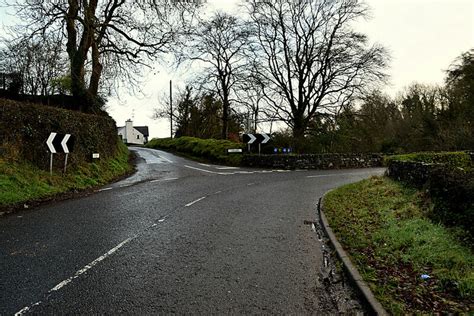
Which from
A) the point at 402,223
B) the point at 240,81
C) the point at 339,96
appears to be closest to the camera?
the point at 402,223

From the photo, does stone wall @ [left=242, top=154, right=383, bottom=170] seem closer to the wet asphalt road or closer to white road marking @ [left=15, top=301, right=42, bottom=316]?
the wet asphalt road

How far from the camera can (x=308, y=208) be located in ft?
31.1

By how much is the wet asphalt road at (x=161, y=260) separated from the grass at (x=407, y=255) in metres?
0.63

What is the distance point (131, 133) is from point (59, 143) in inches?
3410

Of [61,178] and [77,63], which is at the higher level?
[77,63]

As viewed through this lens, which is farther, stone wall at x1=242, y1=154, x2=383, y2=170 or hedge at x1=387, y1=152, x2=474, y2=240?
stone wall at x1=242, y1=154, x2=383, y2=170

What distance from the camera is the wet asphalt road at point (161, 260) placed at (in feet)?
12.2

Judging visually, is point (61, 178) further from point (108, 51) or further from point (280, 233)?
point (108, 51)

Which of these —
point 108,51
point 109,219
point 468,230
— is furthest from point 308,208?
point 108,51

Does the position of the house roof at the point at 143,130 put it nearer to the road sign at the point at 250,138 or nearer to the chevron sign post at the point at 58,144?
the road sign at the point at 250,138

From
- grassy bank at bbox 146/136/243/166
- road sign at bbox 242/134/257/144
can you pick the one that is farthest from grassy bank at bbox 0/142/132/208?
grassy bank at bbox 146/136/243/166

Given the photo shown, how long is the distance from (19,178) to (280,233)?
8211 mm

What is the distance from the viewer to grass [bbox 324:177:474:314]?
147 inches

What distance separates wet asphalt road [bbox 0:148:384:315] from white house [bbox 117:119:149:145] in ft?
267
